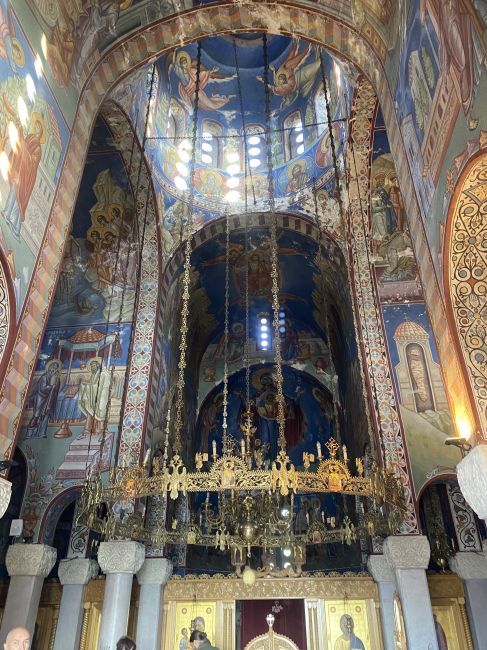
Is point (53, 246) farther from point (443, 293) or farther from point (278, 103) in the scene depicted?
point (278, 103)

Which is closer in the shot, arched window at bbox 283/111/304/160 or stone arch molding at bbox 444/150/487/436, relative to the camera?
stone arch molding at bbox 444/150/487/436

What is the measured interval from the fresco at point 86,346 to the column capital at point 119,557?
1.55m

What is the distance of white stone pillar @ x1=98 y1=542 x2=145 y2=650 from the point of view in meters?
8.63

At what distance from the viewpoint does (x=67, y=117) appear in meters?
7.19

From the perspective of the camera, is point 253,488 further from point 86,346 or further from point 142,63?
point 86,346

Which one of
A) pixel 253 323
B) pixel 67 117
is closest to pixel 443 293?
pixel 67 117

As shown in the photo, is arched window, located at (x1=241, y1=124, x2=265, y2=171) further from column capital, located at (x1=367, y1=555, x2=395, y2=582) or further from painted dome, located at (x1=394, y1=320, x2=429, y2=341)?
column capital, located at (x1=367, y1=555, x2=395, y2=582)

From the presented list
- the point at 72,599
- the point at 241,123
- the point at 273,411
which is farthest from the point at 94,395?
the point at 241,123

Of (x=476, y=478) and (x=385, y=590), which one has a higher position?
(x=476, y=478)

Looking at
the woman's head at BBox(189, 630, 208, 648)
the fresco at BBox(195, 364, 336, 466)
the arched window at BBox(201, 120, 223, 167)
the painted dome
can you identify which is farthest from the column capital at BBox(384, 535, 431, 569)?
the arched window at BBox(201, 120, 223, 167)

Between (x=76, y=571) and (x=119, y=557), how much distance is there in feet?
5.97

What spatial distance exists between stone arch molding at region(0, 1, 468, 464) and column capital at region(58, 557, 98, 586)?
6.09 m

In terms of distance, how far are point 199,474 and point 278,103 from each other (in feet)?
36.8

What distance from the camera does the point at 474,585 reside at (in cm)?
957
